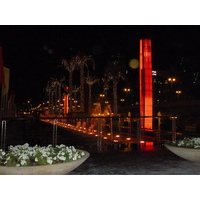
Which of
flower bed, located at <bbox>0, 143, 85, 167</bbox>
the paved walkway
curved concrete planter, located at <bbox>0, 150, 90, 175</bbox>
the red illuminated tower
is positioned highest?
the red illuminated tower

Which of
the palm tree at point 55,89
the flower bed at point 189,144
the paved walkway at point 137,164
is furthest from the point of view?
the palm tree at point 55,89

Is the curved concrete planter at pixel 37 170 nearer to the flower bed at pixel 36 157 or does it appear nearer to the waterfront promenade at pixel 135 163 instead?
the flower bed at pixel 36 157

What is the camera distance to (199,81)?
177 feet

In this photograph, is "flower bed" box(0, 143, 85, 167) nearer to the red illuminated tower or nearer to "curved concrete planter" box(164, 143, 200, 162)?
"curved concrete planter" box(164, 143, 200, 162)

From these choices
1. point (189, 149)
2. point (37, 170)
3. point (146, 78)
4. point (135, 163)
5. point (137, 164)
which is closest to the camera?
point (37, 170)

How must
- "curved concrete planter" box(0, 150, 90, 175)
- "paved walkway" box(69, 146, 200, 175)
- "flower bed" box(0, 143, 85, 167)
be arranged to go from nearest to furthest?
"curved concrete planter" box(0, 150, 90, 175) < "flower bed" box(0, 143, 85, 167) < "paved walkway" box(69, 146, 200, 175)

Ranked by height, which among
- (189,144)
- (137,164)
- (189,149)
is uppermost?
(189,144)

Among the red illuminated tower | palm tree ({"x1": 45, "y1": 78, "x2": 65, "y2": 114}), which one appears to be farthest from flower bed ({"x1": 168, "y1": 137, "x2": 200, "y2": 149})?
palm tree ({"x1": 45, "y1": 78, "x2": 65, "y2": 114})

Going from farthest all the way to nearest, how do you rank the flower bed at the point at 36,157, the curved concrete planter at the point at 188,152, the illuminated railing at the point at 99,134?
the illuminated railing at the point at 99,134, the curved concrete planter at the point at 188,152, the flower bed at the point at 36,157

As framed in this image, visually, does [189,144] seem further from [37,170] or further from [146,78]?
[146,78]

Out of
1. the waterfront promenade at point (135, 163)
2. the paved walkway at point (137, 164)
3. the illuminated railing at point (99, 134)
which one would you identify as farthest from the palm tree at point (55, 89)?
the paved walkway at point (137, 164)

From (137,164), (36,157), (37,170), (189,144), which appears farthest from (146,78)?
(37,170)

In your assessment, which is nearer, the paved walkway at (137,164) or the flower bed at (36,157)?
the flower bed at (36,157)

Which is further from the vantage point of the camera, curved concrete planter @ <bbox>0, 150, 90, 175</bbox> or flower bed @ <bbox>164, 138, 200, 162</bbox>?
flower bed @ <bbox>164, 138, 200, 162</bbox>
